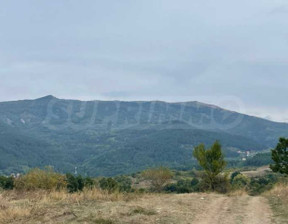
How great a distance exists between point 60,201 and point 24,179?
1298 cm

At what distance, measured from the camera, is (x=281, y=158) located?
113ft

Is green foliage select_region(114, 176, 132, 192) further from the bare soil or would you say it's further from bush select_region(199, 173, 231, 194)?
bush select_region(199, 173, 231, 194)

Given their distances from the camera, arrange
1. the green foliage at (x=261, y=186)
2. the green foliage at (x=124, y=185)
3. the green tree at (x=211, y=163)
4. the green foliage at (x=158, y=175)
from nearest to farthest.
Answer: the green foliage at (x=124, y=185)
the green tree at (x=211, y=163)
the green foliage at (x=261, y=186)
the green foliage at (x=158, y=175)

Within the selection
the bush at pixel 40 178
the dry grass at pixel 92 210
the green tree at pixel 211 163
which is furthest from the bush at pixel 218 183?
the dry grass at pixel 92 210

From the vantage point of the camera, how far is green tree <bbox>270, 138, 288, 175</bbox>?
111ft

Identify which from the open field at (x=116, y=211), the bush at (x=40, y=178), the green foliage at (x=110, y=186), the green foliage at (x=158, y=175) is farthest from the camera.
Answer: the green foliage at (x=158, y=175)

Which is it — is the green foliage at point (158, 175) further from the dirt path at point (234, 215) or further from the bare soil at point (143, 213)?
the bare soil at point (143, 213)

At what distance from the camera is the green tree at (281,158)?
33.8m

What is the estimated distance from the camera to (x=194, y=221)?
12016 millimetres

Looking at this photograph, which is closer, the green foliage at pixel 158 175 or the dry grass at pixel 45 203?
the dry grass at pixel 45 203

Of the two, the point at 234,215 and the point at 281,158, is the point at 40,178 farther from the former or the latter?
the point at 281,158

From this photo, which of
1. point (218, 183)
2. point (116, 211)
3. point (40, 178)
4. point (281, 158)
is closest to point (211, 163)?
point (218, 183)

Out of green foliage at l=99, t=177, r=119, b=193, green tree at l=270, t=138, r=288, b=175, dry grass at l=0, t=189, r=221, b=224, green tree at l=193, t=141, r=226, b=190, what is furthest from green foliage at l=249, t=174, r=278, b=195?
dry grass at l=0, t=189, r=221, b=224

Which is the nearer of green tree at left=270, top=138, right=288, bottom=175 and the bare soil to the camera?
the bare soil
